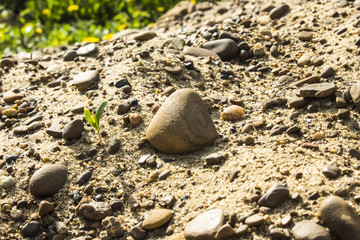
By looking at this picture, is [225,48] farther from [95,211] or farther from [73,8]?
[73,8]

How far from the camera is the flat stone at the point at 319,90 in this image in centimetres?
316

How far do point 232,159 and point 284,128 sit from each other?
0.46m

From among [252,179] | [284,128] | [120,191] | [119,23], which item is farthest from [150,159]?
[119,23]

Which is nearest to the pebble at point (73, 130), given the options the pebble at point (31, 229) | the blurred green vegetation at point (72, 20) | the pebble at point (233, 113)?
the pebble at point (31, 229)

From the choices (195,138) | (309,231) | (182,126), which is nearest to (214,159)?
(195,138)

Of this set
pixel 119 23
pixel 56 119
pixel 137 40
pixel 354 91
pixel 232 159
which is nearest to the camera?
pixel 232 159

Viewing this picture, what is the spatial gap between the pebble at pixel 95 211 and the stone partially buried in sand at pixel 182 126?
595mm

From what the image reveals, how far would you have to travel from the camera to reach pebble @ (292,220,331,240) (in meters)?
2.20

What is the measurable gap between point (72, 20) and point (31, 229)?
17.5 ft

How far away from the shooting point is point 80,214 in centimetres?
279

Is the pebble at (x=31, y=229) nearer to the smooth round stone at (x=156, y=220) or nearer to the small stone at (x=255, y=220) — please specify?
the smooth round stone at (x=156, y=220)

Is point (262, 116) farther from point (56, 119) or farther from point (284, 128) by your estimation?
point (56, 119)

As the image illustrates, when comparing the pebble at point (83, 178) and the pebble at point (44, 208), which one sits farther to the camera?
the pebble at point (83, 178)

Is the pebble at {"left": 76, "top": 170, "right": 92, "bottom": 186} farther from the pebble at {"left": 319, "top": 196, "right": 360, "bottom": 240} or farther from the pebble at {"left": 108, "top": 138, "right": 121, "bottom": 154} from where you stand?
the pebble at {"left": 319, "top": 196, "right": 360, "bottom": 240}
